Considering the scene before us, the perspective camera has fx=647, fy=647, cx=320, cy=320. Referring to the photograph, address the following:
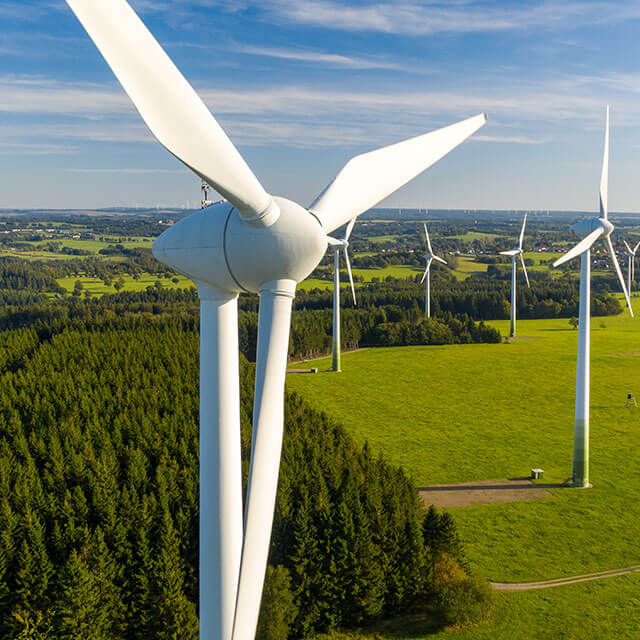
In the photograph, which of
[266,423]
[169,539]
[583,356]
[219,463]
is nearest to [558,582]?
[583,356]

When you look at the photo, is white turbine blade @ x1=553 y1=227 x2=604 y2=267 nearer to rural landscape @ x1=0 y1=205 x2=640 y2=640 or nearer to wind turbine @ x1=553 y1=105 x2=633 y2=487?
wind turbine @ x1=553 y1=105 x2=633 y2=487

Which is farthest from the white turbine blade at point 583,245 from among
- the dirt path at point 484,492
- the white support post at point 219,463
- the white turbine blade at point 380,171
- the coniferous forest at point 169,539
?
the white support post at point 219,463

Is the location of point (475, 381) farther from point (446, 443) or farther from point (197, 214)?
point (197, 214)

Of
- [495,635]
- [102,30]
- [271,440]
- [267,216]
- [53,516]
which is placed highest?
[102,30]

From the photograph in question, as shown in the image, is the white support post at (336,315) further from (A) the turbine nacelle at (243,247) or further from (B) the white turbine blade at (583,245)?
(A) the turbine nacelle at (243,247)

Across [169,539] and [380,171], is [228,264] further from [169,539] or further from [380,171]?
[169,539]

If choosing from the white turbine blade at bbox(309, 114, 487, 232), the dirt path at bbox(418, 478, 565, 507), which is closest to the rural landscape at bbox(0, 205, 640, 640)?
the dirt path at bbox(418, 478, 565, 507)

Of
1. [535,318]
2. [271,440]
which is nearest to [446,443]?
[271,440]
